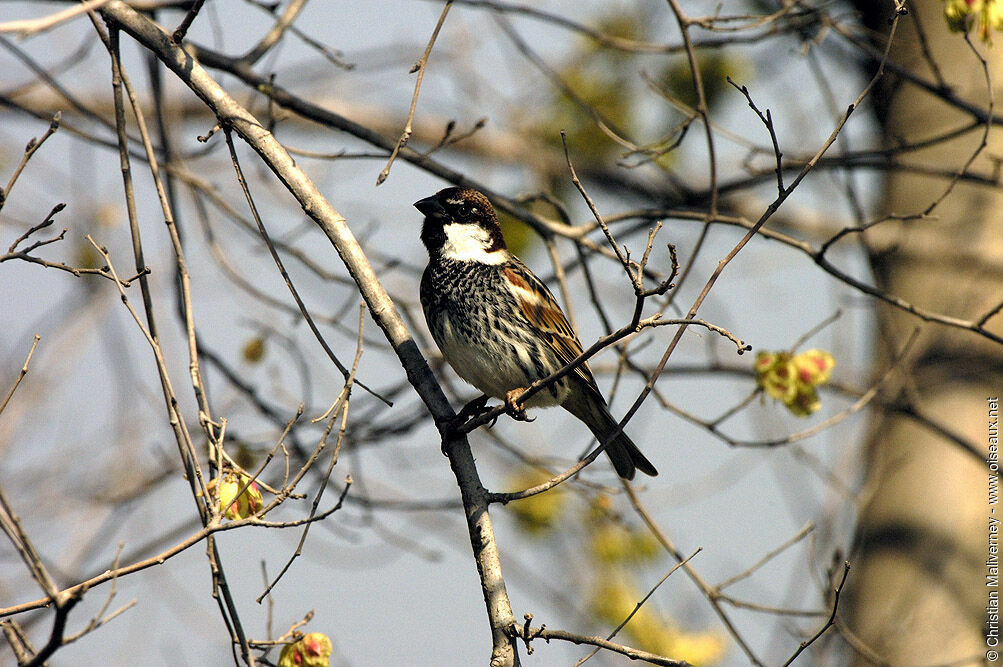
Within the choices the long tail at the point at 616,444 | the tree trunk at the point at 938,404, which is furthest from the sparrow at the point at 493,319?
the tree trunk at the point at 938,404

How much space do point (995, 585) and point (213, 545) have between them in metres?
4.64

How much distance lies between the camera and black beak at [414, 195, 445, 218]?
4.37 m

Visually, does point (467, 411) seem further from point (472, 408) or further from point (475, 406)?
point (475, 406)

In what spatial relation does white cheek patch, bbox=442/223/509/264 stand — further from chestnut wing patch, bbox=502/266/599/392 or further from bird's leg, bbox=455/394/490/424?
bird's leg, bbox=455/394/490/424

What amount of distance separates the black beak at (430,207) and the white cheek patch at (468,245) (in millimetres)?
71

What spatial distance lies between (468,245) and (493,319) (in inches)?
19.0

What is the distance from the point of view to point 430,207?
4.38 metres

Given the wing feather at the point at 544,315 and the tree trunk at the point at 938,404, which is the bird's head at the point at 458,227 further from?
the tree trunk at the point at 938,404

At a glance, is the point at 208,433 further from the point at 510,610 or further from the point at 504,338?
the point at 504,338

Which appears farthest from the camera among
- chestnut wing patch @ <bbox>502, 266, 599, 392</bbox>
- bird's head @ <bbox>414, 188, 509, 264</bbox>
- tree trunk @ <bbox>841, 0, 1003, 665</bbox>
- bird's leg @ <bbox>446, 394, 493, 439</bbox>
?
tree trunk @ <bbox>841, 0, 1003, 665</bbox>

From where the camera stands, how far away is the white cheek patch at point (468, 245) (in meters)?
4.32

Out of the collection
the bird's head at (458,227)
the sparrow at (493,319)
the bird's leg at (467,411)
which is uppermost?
the bird's head at (458,227)

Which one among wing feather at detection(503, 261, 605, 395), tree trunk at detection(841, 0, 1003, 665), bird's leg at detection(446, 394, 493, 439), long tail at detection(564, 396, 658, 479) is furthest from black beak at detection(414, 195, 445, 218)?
tree trunk at detection(841, 0, 1003, 665)

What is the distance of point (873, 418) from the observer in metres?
5.84
